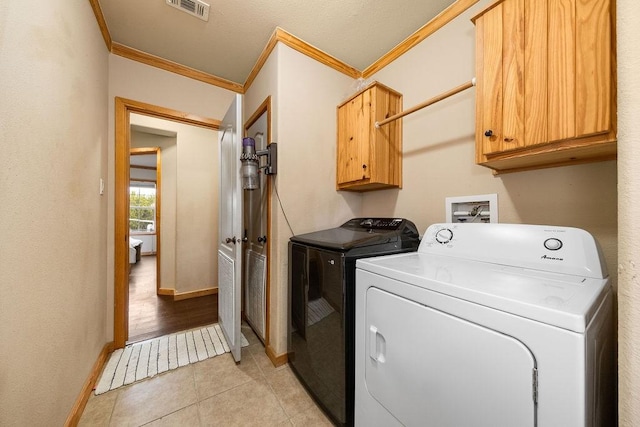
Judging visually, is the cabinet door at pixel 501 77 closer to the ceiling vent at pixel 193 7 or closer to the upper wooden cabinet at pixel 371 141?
the upper wooden cabinet at pixel 371 141

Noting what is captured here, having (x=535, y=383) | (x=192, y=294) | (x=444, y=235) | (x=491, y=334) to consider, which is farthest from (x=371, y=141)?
(x=192, y=294)

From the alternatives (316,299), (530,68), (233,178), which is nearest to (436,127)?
(530,68)

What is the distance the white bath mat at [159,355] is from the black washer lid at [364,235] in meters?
1.25

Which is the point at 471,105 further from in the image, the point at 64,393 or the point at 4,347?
the point at 64,393

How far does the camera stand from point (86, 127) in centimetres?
141

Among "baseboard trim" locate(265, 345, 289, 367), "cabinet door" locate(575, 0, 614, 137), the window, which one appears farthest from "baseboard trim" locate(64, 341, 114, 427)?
the window

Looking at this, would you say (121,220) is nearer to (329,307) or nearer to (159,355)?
(159,355)

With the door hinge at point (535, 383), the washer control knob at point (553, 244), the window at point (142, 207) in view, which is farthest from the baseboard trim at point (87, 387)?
the window at point (142, 207)

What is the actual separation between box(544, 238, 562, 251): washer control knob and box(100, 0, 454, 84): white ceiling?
1566mm

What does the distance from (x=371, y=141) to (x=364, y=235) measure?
29.2 inches

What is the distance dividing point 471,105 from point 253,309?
237 centimetres

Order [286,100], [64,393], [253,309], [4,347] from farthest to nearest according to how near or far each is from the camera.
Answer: [253,309] < [286,100] < [64,393] < [4,347]

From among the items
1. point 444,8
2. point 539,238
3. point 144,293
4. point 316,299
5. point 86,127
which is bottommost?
point 144,293

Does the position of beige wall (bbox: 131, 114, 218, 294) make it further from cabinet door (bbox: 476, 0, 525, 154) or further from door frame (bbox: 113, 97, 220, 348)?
cabinet door (bbox: 476, 0, 525, 154)
